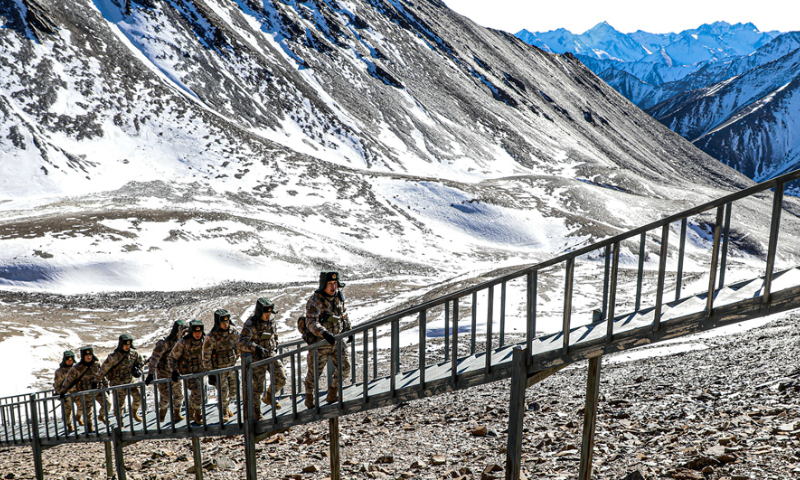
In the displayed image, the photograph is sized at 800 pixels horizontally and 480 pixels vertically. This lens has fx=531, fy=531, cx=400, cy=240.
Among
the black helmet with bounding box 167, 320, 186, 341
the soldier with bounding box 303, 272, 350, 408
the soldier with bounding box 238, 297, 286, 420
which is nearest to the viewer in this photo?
the soldier with bounding box 303, 272, 350, 408

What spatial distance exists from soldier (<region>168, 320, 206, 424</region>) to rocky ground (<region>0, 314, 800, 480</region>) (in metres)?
1.48

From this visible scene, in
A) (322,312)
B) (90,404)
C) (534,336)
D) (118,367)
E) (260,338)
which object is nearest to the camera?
(534,336)

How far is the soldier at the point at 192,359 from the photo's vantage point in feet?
30.6

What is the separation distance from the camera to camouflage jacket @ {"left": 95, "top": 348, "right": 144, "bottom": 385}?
11062mm

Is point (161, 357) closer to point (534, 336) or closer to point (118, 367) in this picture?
point (118, 367)

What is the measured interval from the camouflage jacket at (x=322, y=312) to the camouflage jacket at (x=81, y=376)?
6952 mm

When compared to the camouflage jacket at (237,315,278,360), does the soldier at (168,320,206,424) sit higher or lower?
lower

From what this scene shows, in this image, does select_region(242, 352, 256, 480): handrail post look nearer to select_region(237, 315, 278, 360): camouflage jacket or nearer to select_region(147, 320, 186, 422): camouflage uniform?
select_region(237, 315, 278, 360): camouflage jacket

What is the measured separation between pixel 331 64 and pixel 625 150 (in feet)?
188

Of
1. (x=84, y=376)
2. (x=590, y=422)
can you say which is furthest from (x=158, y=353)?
(x=590, y=422)

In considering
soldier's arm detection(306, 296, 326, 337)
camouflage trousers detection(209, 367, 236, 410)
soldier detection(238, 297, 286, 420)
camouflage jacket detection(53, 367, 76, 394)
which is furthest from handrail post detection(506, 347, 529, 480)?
camouflage jacket detection(53, 367, 76, 394)

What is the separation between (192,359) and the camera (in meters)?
9.55

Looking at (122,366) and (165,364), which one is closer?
(165,364)

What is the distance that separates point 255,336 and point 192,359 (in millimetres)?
1572
